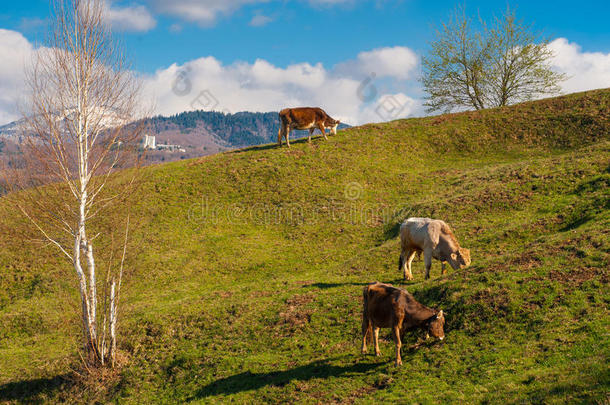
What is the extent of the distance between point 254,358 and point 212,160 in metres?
32.5

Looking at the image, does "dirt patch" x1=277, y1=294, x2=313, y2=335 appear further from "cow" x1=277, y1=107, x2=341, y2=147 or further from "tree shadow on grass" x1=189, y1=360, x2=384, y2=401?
"cow" x1=277, y1=107, x2=341, y2=147

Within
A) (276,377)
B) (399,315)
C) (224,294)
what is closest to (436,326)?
(399,315)

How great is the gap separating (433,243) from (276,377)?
9352mm

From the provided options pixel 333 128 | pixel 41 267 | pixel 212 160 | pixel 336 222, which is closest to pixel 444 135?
pixel 333 128

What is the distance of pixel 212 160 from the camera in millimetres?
43406

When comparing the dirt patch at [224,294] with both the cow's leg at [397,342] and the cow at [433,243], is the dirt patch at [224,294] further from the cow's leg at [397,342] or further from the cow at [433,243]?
the cow's leg at [397,342]

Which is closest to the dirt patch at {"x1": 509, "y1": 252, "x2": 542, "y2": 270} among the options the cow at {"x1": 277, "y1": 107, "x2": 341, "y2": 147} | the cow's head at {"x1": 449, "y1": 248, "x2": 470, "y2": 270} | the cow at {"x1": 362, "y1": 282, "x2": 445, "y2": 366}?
the cow's head at {"x1": 449, "y1": 248, "x2": 470, "y2": 270}

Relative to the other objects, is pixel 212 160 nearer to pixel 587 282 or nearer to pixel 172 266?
pixel 172 266

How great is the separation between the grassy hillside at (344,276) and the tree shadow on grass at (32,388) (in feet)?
0.25

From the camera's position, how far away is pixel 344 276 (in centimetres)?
2172

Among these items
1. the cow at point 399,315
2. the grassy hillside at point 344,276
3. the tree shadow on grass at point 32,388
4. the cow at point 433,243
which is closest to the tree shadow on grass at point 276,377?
the grassy hillside at point 344,276

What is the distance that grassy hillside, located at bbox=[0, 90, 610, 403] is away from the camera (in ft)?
35.8

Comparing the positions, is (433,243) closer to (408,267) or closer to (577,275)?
(408,267)

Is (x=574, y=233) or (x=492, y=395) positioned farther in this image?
(x=574, y=233)
